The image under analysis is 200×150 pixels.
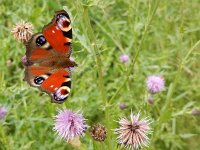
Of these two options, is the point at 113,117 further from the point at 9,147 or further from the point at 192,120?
the point at 192,120

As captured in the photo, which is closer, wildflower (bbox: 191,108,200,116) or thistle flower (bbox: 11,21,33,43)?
thistle flower (bbox: 11,21,33,43)

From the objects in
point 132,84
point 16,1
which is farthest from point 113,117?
point 16,1

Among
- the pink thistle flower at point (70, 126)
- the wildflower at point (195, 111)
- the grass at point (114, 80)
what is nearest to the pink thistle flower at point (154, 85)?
the grass at point (114, 80)

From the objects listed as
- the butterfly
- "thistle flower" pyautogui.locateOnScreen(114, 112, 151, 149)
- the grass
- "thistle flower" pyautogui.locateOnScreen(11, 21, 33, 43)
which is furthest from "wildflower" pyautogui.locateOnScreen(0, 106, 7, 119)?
"thistle flower" pyautogui.locateOnScreen(114, 112, 151, 149)

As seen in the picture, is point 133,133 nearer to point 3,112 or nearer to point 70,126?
point 70,126

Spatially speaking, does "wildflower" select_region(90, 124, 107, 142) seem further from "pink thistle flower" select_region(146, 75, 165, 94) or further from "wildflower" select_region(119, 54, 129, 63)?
"wildflower" select_region(119, 54, 129, 63)

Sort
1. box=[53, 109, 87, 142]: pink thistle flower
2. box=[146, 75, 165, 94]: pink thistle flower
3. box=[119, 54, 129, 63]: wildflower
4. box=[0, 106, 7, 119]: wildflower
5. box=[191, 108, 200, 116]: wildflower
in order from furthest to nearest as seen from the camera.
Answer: box=[119, 54, 129, 63]: wildflower < box=[191, 108, 200, 116]: wildflower < box=[146, 75, 165, 94]: pink thistle flower < box=[0, 106, 7, 119]: wildflower < box=[53, 109, 87, 142]: pink thistle flower
